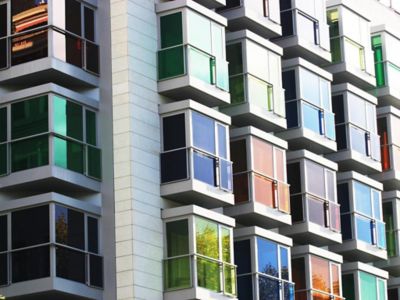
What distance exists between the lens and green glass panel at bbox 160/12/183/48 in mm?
44844

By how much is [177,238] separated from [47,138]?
4.73m

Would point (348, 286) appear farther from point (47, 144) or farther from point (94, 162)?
point (47, 144)

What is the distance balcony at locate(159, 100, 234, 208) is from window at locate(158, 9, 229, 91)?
1142 mm

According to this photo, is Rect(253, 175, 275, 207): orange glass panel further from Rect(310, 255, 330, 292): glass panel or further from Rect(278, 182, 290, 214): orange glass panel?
Rect(310, 255, 330, 292): glass panel

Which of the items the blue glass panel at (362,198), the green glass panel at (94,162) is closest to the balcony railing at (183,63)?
the green glass panel at (94,162)

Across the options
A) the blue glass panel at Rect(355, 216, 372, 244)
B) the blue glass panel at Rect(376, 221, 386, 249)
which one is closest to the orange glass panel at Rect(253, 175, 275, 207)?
the blue glass panel at Rect(355, 216, 372, 244)

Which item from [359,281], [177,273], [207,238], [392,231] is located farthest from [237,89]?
[392,231]

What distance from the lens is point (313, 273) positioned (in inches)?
1933

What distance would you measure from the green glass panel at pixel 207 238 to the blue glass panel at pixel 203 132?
7.51 feet

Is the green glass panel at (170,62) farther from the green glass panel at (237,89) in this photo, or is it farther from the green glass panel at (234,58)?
the green glass panel at (234,58)

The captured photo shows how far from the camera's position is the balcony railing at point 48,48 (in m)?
42.7

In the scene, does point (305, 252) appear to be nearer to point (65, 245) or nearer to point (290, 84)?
point (290, 84)

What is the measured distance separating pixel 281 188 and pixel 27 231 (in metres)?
10.0

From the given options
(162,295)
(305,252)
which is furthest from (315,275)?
(162,295)
